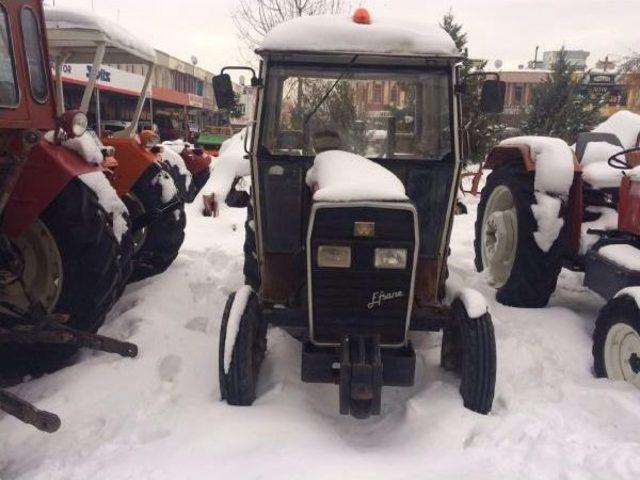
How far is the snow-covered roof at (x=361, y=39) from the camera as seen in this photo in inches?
121

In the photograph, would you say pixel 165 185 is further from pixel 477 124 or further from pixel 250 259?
pixel 477 124

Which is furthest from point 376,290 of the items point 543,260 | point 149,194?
point 149,194

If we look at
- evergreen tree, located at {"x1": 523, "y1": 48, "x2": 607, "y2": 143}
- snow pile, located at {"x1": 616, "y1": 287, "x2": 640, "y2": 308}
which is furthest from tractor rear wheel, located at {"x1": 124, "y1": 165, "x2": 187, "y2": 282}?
evergreen tree, located at {"x1": 523, "y1": 48, "x2": 607, "y2": 143}

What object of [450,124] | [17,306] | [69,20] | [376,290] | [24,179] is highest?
[69,20]

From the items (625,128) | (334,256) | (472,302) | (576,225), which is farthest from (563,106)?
(334,256)

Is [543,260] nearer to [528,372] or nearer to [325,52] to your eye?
[528,372]

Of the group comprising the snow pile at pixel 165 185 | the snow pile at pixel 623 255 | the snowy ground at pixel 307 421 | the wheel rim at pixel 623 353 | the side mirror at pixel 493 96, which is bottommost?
the snowy ground at pixel 307 421

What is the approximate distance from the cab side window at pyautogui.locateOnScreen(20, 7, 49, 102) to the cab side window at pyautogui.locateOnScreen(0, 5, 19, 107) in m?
0.09

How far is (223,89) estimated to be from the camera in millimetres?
3686

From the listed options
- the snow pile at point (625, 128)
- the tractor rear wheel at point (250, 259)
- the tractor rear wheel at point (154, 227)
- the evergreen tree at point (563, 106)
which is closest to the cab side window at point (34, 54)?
the tractor rear wheel at point (250, 259)

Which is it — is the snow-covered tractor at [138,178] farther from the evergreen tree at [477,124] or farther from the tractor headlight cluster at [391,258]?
the evergreen tree at [477,124]

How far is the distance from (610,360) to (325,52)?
231cm

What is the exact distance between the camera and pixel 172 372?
334cm

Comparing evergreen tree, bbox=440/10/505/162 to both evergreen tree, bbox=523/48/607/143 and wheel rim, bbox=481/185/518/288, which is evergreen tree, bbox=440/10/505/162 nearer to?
evergreen tree, bbox=523/48/607/143
